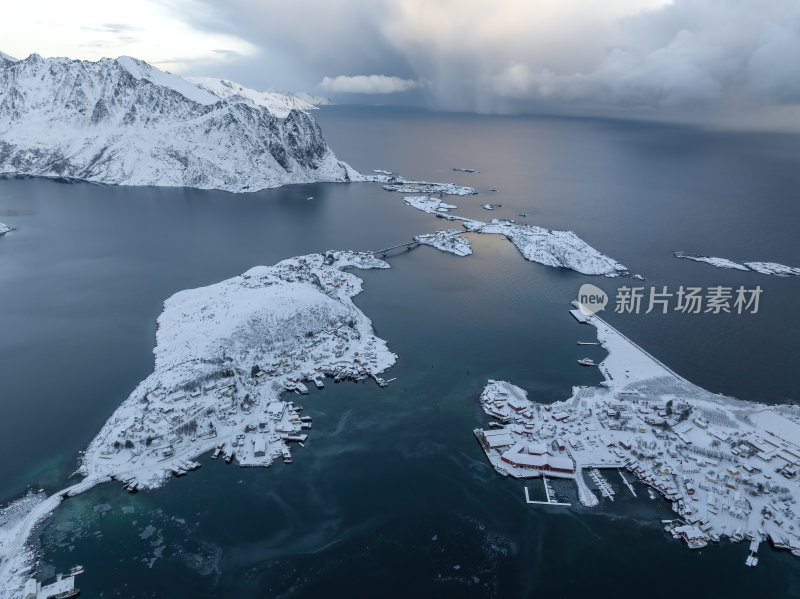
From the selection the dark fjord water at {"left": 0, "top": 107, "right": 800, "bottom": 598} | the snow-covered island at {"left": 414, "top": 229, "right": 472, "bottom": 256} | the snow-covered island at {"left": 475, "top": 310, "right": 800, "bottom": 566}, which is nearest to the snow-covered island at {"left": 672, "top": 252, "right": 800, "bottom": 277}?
the dark fjord water at {"left": 0, "top": 107, "right": 800, "bottom": 598}

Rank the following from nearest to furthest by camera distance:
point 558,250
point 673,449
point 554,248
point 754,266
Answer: point 673,449
point 754,266
point 558,250
point 554,248

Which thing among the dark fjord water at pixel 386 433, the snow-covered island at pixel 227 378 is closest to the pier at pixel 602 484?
the dark fjord water at pixel 386 433

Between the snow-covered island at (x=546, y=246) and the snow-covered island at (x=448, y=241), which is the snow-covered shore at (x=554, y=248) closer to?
the snow-covered island at (x=546, y=246)

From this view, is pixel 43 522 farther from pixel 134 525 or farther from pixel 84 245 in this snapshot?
pixel 84 245

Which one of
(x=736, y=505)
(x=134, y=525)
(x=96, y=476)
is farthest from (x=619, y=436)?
(x=96, y=476)

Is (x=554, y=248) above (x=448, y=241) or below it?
below

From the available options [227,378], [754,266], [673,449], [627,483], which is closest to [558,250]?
[754,266]

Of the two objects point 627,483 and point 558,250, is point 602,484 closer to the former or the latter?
point 627,483
